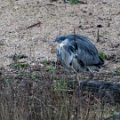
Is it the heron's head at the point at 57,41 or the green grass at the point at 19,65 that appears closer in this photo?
the green grass at the point at 19,65

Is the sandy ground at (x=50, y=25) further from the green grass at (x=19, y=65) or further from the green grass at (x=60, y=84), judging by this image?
the green grass at (x=60, y=84)

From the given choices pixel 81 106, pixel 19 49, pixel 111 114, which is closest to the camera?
pixel 81 106

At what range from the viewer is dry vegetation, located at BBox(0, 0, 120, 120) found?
19.7 ft

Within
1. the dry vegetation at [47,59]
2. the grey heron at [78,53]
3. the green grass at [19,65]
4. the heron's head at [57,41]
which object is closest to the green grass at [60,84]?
the dry vegetation at [47,59]

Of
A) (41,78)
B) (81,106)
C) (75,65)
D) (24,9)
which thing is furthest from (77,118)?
(24,9)

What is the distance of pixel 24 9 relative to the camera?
37.9ft

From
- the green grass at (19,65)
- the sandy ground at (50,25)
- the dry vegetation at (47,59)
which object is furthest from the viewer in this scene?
the sandy ground at (50,25)

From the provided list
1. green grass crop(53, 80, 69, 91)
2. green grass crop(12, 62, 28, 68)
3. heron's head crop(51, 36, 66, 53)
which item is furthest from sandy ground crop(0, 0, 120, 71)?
green grass crop(53, 80, 69, 91)

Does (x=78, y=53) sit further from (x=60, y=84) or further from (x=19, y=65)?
Result: (x=60, y=84)

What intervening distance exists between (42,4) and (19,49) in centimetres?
192

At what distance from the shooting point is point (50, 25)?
10.9 meters

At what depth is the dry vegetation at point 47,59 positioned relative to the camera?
6016 mm

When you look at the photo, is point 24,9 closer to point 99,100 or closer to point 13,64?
point 13,64

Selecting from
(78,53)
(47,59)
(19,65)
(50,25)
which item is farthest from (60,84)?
(50,25)
